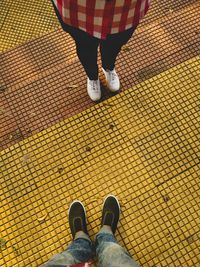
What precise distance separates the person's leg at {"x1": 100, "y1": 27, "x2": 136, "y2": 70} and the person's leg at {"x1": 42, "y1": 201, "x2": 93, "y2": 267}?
1.26 m

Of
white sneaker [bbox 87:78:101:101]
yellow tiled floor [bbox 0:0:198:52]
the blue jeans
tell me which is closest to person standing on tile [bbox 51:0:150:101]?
white sneaker [bbox 87:78:101:101]

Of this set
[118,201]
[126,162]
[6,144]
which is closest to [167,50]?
[126,162]

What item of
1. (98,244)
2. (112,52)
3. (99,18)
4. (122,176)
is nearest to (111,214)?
(98,244)

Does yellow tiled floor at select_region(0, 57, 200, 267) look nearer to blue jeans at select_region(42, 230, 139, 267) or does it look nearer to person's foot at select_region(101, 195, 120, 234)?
person's foot at select_region(101, 195, 120, 234)

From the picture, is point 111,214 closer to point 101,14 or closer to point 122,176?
point 122,176

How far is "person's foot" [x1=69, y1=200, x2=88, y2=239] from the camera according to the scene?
2.46 meters

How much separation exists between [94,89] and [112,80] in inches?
7.9

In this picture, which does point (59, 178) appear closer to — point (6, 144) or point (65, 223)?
point (65, 223)

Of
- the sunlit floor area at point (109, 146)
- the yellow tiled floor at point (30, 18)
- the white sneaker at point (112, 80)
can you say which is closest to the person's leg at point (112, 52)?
the white sneaker at point (112, 80)

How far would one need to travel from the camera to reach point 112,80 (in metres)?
2.94

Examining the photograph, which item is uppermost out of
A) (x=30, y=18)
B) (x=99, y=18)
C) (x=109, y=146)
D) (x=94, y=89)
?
(x=99, y=18)

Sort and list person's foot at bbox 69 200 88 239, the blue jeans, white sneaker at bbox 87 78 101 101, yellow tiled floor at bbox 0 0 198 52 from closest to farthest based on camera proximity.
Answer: the blue jeans < person's foot at bbox 69 200 88 239 < white sneaker at bbox 87 78 101 101 < yellow tiled floor at bbox 0 0 198 52

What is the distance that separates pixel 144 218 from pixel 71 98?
135 cm

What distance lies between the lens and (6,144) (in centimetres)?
288
